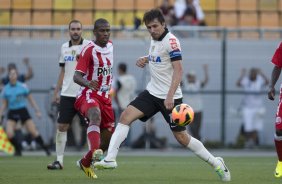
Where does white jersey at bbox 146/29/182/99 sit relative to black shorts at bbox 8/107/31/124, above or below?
above

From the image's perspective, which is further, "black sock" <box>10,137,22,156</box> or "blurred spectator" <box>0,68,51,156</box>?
"blurred spectator" <box>0,68,51,156</box>

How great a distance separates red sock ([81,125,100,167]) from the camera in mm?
12336

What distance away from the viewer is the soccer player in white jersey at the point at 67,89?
14898 mm

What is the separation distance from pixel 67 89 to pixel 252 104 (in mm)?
9423

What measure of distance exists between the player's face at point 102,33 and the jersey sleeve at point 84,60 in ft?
0.55

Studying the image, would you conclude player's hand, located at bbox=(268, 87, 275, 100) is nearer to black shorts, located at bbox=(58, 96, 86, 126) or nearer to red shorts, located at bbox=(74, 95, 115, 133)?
red shorts, located at bbox=(74, 95, 115, 133)

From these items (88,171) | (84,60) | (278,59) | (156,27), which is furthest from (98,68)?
(278,59)

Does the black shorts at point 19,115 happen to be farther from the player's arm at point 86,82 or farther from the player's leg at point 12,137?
the player's arm at point 86,82

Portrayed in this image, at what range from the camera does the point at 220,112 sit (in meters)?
23.7

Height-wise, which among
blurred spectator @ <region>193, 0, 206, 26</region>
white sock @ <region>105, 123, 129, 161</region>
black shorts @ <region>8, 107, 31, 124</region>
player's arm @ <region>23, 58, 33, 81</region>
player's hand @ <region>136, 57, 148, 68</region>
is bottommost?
black shorts @ <region>8, 107, 31, 124</region>

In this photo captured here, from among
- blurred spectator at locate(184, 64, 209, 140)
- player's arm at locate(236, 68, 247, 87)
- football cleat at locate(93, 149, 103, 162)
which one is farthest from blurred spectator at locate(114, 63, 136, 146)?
football cleat at locate(93, 149, 103, 162)

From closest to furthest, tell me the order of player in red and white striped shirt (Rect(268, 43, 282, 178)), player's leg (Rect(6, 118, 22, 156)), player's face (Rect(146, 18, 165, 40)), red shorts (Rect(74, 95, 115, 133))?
player's face (Rect(146, 18, 165, 40)) → red shorts (Rect(74, 95, 115, 133)) → player in red and white striped shirt (Rect(268, 43, 282, 178)) → player's leg (Rect(6, 118, 22, 156))

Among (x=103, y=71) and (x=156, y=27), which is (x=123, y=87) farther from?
(x=156, y=27)

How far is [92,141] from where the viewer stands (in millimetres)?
12352
